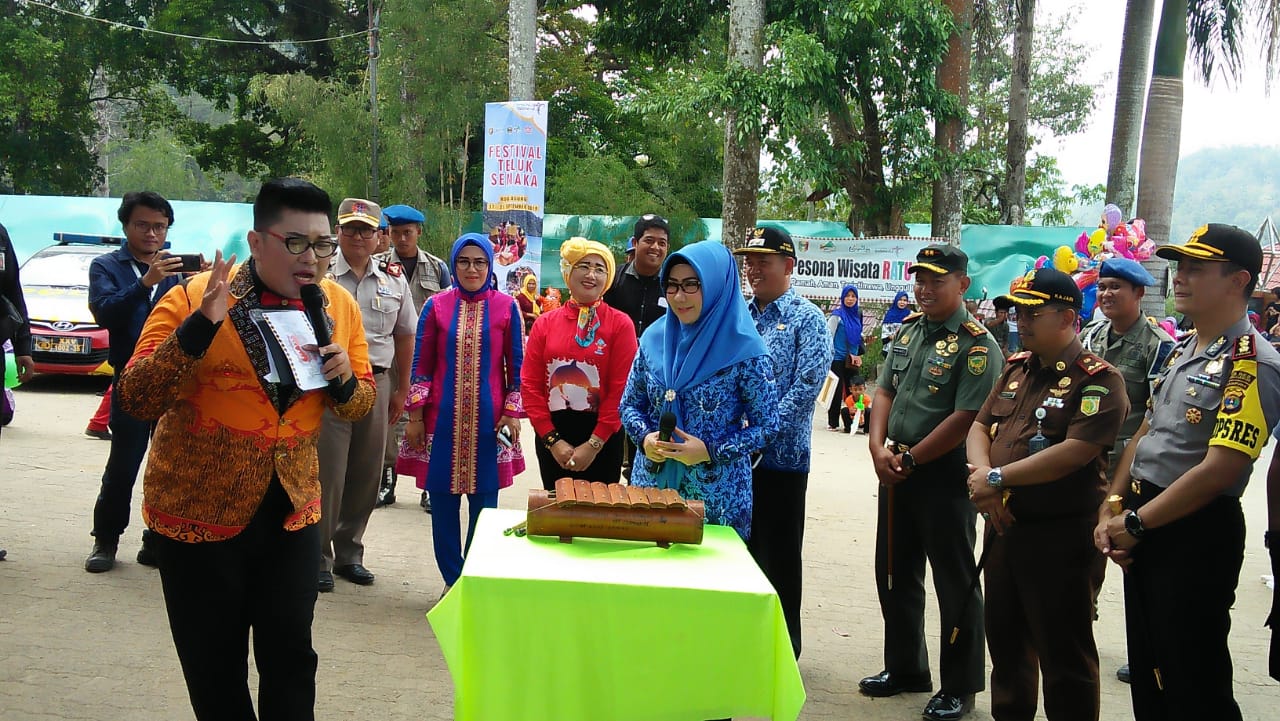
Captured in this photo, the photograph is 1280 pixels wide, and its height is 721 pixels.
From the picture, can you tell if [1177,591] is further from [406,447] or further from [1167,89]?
[1167,89]

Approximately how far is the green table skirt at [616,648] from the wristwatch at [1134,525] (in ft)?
4.57

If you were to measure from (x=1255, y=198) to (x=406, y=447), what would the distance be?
109 m

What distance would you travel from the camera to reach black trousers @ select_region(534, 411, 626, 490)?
17.0 ft

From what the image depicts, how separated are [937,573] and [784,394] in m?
1.02

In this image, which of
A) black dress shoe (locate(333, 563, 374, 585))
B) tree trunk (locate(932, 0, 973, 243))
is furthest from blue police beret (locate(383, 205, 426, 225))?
tree trunk (locate(932, 0, 973, 243))

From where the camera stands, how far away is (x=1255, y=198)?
95188 millimetres

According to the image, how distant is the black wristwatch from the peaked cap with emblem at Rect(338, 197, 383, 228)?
2.95 m

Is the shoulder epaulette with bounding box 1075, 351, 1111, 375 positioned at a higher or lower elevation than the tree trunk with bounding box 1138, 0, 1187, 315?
lower

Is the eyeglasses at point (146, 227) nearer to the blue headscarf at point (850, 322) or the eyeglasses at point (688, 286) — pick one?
the eyeglasses at point (688, 286)

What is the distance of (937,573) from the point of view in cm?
439

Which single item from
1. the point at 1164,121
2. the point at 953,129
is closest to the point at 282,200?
the point at 953,129

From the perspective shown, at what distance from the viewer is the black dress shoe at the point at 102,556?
5.53m

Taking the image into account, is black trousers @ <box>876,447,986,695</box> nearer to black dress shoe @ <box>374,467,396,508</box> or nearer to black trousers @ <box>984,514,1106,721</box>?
black trousers @ <box>984,514,1106,721</box>

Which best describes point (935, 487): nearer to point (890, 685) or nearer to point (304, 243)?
point (890, 685)
